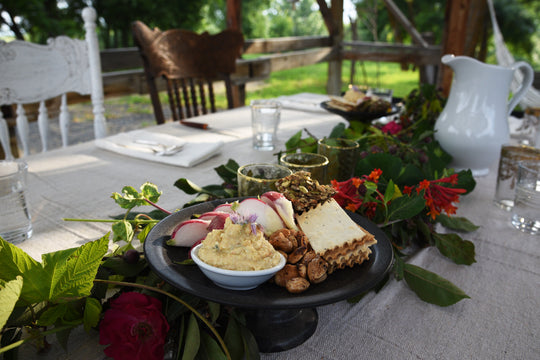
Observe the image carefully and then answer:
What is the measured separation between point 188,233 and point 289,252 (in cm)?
12

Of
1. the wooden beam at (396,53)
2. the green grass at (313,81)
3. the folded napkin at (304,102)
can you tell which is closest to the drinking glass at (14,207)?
the folded napkin at (304,102)

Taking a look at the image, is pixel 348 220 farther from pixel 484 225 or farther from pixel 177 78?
pixel 177 78

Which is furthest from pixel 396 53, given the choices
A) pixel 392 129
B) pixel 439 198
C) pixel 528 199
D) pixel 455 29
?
pixel 439 198

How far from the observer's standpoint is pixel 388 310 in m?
0.52

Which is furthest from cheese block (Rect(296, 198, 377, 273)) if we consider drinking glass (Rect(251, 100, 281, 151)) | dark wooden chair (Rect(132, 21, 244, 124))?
dark wooden chair (Rect(132, 21, 244, 124))

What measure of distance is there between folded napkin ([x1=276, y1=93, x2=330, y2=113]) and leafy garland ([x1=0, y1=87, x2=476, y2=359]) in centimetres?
96

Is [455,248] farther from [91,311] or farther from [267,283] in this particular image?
[91,311]

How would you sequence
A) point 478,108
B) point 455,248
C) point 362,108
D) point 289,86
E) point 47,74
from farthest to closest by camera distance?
point 289,86
point 47,74
point 362,108
point 478,108
point 455,248

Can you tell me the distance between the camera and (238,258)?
1.27 feet

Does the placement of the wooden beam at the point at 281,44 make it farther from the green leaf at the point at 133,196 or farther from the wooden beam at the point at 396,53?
the green leaf at the point at 133,196

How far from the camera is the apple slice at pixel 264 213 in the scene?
18.5 inches

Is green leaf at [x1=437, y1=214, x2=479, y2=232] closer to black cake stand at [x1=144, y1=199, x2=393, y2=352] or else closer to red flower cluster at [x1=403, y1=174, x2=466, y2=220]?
red flower cluster at [x1=403, y1=174, x2=466, y2=220]

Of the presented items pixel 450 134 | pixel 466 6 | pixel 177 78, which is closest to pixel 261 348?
pixel 450 134

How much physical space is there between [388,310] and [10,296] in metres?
0.42
